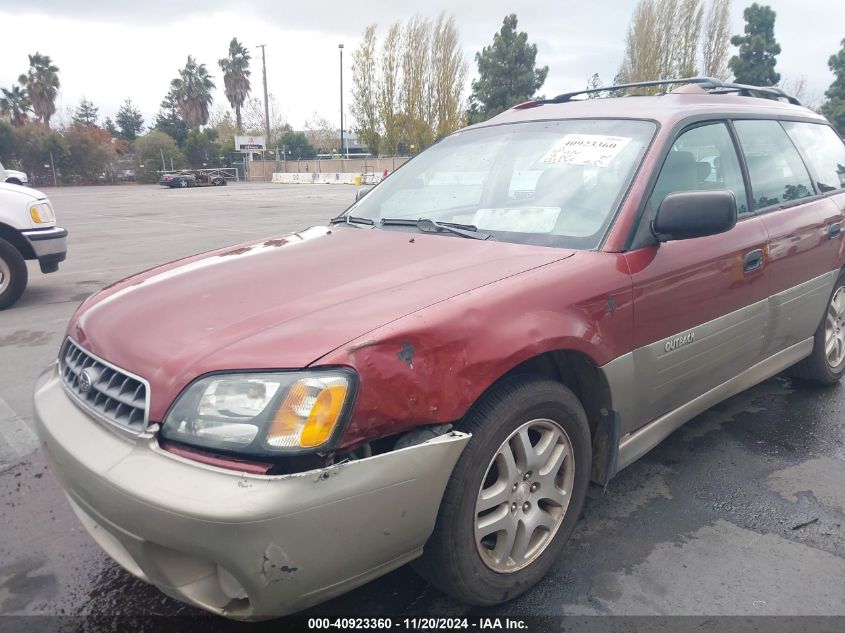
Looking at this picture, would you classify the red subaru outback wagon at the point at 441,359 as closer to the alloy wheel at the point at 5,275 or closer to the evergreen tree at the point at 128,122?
the alloy wheel at the point at 5,275

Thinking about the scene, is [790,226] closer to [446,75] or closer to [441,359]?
[441,359]

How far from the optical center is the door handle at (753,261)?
9.40 ft

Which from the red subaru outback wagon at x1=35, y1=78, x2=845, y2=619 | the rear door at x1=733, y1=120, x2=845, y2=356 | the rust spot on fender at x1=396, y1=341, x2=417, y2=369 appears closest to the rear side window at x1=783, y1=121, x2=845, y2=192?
the rear door at x1=733, y1=120, x2=845, y2=356

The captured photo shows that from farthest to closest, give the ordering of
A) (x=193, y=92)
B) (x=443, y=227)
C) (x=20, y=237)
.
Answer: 1. (x=193, y=92)
2. (x=20, y=237)
3. (x=443, y=227)

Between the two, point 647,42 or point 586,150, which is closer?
point 586,150

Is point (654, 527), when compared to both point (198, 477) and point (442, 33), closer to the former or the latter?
point (198, 477)

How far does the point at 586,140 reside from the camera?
278 centimetres

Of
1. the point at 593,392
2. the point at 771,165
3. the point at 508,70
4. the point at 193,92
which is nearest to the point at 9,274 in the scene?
the point at 593,392

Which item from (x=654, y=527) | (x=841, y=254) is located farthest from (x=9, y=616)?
(x=841, y=254)

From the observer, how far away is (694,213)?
231cm

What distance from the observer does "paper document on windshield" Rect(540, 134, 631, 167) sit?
105 inches

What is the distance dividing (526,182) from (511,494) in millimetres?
1404

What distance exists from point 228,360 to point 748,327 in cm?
242

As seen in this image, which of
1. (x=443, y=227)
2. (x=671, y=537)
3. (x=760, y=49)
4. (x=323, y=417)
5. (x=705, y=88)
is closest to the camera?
(x=323, y=417)
